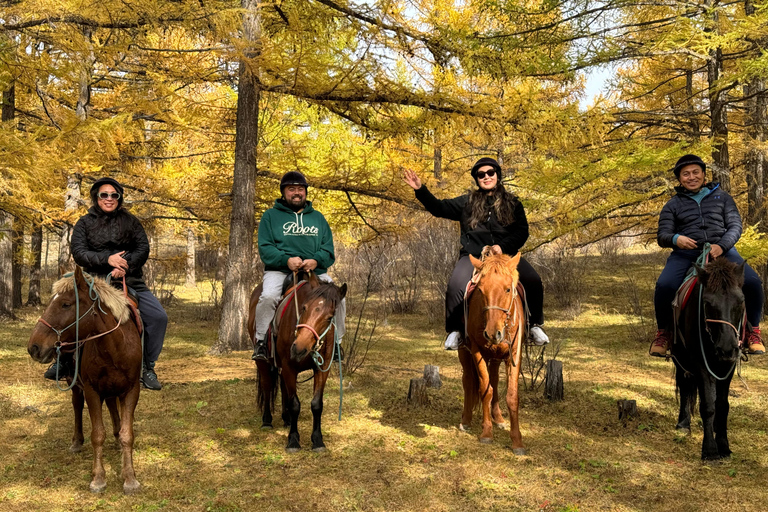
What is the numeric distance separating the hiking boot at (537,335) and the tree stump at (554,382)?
4.50ft

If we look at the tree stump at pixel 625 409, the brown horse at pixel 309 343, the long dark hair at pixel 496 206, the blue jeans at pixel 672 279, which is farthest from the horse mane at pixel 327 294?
the tree stump at pixel 625 409

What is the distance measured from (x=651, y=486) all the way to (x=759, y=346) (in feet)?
5.20

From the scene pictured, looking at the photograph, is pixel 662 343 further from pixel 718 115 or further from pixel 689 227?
pixel 718 115

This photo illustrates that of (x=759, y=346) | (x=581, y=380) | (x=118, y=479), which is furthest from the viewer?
(x=581, y=380)

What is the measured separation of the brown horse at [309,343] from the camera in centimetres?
484

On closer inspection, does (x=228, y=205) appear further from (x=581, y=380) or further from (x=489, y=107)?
(x=581, y=380)

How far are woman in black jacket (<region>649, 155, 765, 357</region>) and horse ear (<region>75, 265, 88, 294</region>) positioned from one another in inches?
193

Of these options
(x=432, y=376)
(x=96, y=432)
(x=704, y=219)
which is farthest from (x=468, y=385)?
(x=96, y=432)

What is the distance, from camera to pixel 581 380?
8.45m

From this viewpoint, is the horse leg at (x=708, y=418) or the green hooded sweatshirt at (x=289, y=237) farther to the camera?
the green hooded sweatshirt at (x=289, y=237)

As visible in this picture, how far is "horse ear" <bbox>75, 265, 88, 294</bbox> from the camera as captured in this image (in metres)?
4.14

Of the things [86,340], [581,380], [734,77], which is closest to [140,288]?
[86,340]

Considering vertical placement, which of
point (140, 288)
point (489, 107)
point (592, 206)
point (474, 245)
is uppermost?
point (489, 107)

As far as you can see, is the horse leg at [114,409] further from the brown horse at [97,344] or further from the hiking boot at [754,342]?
the hiking boot at [754,342]
